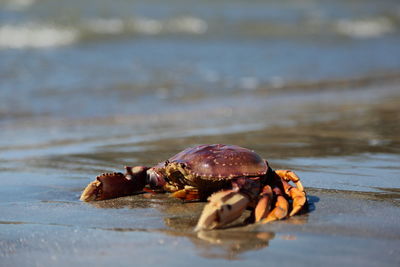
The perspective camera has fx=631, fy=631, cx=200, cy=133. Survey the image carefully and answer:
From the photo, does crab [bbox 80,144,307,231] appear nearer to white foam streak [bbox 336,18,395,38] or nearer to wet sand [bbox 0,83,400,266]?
wet sand [bbox 0,83,400,266]

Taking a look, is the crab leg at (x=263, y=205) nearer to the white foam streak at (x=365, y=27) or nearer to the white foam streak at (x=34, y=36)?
the white foam streak at (x=34, y=36)

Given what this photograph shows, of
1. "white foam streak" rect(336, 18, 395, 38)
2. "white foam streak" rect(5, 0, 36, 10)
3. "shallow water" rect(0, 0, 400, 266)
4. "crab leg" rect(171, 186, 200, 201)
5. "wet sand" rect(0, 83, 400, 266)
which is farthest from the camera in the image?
"white foam streak" rect(336, 18, 395, 38)

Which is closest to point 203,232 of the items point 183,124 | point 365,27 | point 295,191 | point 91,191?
point 295,191

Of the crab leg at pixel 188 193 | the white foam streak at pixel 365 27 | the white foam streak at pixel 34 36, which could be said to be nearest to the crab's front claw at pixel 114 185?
the crab leg at pixel 188 193

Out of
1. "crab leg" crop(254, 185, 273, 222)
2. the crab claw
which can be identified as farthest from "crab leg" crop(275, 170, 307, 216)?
the crab claw

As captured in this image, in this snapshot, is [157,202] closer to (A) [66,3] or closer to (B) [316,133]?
(B) [316,133]

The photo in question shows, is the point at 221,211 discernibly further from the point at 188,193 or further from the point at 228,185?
the point at 188,193
